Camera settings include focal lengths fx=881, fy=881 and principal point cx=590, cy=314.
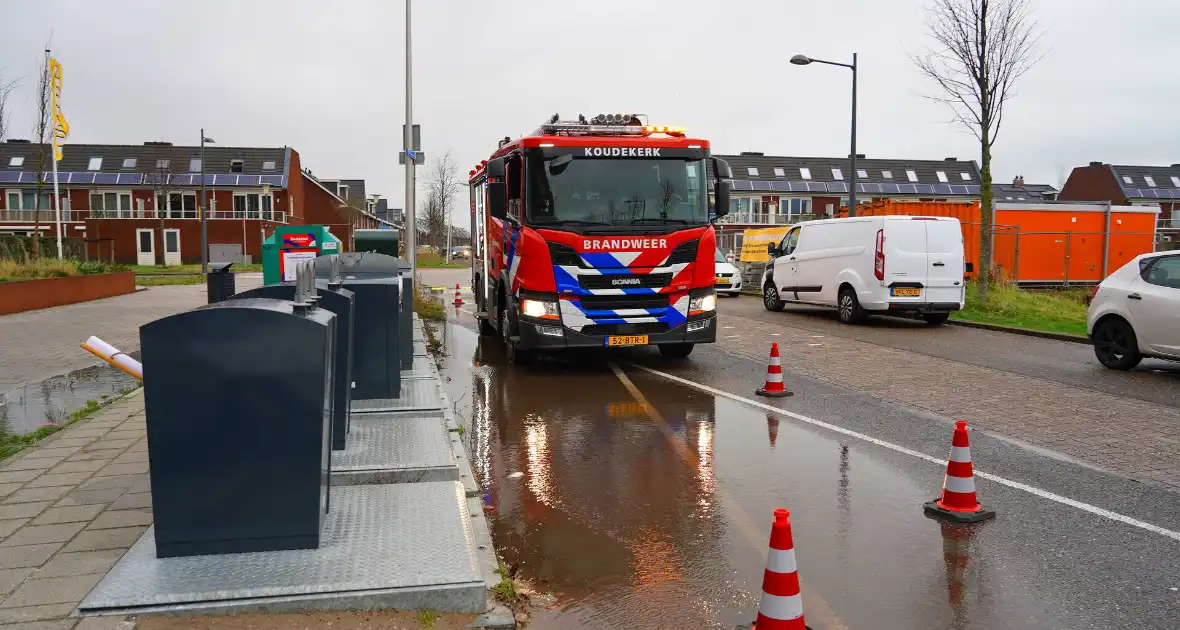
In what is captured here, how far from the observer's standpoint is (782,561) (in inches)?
134

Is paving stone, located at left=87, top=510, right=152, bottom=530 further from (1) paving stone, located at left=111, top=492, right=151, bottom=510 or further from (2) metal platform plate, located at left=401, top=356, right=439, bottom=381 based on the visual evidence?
(2) metal platform plate, located at left=401, top=356, right=439, bottom=381

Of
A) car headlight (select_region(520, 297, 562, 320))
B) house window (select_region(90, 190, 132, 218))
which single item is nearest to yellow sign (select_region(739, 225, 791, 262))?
car headlight (select_region(520, 297, 562, 320))

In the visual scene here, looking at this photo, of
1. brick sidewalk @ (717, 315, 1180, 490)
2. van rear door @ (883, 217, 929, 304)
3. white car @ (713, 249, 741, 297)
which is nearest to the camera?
brick sidewalk @ (717, 315, 1180, 490)

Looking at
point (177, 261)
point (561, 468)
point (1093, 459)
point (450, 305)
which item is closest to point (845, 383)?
point (1093, 459)

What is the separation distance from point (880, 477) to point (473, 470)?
2905 millimetres

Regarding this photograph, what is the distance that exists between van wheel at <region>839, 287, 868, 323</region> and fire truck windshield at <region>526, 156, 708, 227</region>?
24.0 feet

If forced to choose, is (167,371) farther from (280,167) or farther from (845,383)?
(280,167)

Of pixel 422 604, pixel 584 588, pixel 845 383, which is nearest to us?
pixel 422 604

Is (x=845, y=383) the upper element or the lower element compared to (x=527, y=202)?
lower

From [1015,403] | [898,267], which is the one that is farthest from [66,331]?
[898,267]

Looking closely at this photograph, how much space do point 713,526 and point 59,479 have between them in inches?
164

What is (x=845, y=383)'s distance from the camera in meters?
10.4

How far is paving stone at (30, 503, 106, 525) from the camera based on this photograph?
15.7 ft

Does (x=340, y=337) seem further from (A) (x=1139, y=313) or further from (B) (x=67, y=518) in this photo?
(A) (x=1139, y=313)
